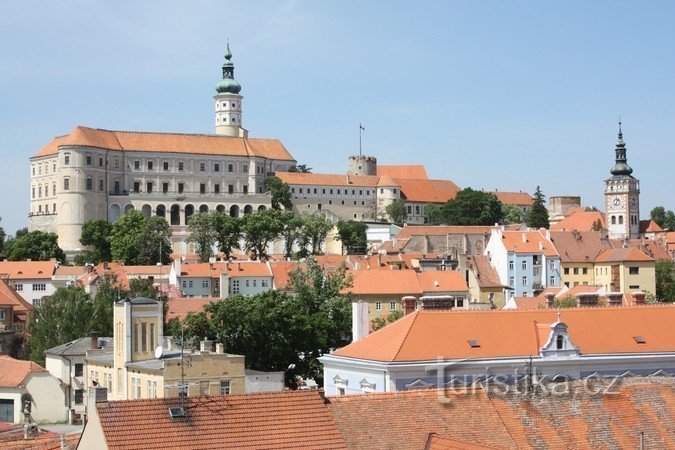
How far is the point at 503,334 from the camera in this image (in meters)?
33.8

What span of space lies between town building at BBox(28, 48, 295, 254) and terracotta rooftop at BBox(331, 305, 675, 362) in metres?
109

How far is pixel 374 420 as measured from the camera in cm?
1970

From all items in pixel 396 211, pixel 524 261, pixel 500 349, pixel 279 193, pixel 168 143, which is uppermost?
pixel 168 143

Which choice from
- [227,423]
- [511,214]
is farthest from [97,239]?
[227,423]

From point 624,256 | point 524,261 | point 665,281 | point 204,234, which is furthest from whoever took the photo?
point 204,234

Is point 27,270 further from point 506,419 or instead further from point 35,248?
point 506,419

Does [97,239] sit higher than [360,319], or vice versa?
[97,239]

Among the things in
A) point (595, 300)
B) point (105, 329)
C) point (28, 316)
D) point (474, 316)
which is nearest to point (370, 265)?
point (28, 316)

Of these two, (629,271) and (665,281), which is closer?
(629,271)

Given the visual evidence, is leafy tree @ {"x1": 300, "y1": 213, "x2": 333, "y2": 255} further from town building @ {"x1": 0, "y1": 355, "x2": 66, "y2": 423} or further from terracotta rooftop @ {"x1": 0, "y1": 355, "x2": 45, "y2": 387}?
town building @ {"x1": 0, "y1": 355, "x2": 66, "y2": 423}

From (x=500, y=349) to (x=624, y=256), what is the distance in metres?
64.5

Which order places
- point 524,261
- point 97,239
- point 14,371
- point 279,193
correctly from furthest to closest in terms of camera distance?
point 279,193
point 97,239
point 524,261
point 14,371

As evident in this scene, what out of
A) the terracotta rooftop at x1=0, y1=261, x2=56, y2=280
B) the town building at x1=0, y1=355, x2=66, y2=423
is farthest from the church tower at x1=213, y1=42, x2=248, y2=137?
the town building at x1=0, y1=355, x2=66, y2=423

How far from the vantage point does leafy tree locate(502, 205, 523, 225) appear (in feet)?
515
